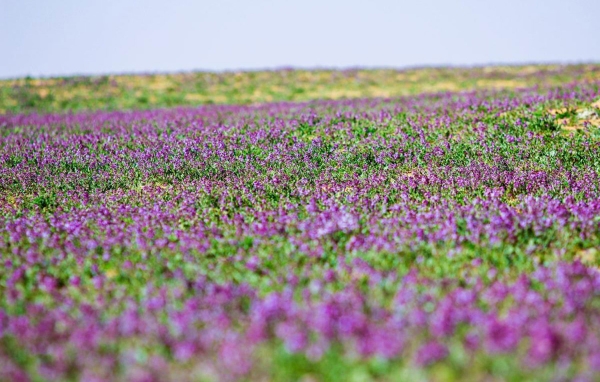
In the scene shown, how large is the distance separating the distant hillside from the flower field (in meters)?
17.0

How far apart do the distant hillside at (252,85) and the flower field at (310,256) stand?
17031 mm

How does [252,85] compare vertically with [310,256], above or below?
above

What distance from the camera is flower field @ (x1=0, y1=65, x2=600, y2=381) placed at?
350 cm

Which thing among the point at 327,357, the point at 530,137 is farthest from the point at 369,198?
the point at 530,137

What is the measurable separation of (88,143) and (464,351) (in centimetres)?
1141

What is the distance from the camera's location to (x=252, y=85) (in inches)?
1314

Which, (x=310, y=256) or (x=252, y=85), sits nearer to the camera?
(x=310, y=256)

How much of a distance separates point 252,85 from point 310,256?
2890cm

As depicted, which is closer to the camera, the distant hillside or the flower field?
the flower field

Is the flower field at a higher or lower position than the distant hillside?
lower

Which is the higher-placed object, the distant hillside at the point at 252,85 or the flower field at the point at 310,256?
the distant hillside at the point at 252,85

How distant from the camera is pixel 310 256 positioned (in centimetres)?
554

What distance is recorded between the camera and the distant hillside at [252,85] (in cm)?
2839

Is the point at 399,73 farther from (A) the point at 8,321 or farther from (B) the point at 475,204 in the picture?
(A) the point at 8,321
